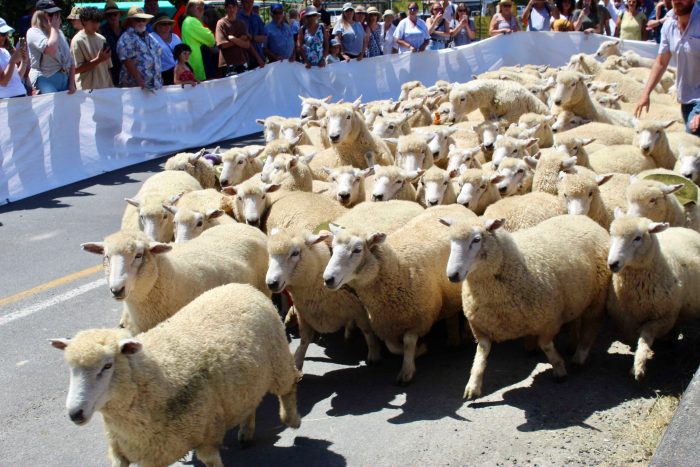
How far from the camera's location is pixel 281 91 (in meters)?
15.0

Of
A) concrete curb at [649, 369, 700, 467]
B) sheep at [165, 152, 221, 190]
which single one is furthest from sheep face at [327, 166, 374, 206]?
concrete curb at [649, 369, 700, 467]

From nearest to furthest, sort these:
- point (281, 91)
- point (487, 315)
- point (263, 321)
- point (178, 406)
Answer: point (178, 406) < point (263, 321) < point (487, 315) < point (281, 91)

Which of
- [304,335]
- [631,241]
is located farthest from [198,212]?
[631,241]

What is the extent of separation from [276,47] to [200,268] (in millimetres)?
10287

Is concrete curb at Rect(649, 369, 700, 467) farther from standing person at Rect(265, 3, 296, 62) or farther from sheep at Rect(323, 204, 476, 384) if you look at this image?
standing person at Rect(265, 3, 296, 62)

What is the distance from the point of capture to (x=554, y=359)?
5.16 m

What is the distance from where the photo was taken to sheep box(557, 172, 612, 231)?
6.29m

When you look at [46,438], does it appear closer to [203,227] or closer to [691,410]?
[203,227]

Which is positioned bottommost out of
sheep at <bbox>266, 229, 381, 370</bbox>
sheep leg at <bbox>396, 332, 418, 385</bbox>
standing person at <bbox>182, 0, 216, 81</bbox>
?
sheep leg at <bbox>396, 332, 418, 385</bbox>

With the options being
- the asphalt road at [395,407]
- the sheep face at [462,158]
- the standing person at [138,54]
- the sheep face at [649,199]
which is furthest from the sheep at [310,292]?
the standing person at [138,54]

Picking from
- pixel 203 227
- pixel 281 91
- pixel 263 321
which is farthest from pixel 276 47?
pixel 263 321

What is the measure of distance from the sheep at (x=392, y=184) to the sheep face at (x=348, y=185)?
0.45ft

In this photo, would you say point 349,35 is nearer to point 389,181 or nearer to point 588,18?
point 588,18

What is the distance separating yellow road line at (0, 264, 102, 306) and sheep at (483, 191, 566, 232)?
3.81 m
